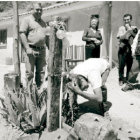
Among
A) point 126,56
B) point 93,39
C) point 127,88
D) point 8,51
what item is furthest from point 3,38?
point 127,88

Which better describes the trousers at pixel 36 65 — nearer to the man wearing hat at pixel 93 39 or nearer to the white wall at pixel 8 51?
the man wearing hat at pixel 93 39

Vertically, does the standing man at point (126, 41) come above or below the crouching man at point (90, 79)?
above

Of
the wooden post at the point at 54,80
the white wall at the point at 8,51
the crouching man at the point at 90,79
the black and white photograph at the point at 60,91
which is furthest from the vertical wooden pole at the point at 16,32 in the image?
the white wall at the point at 8,51

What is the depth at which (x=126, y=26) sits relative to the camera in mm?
7180

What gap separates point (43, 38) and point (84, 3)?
17.7ft

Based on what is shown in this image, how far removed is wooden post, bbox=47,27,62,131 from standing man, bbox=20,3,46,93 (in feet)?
3.86

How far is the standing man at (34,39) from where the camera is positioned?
223 inches

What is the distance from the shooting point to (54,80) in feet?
15.0

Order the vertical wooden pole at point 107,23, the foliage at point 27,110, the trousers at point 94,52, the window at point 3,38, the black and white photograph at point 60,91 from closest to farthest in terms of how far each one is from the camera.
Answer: the black and white photograph at point 60,91, the foliage at point 27,110, the trousers at point 94,52, the vertical wooden pole at point 107,23, the window at point 3,38

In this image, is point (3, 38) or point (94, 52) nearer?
point (94, 52)

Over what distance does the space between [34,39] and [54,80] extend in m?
1.49

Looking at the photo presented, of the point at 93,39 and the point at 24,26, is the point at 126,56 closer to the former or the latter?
the point at 93,39

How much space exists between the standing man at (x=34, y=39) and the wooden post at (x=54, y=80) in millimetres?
1177

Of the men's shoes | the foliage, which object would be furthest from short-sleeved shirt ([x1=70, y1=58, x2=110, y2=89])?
the men's shoes
